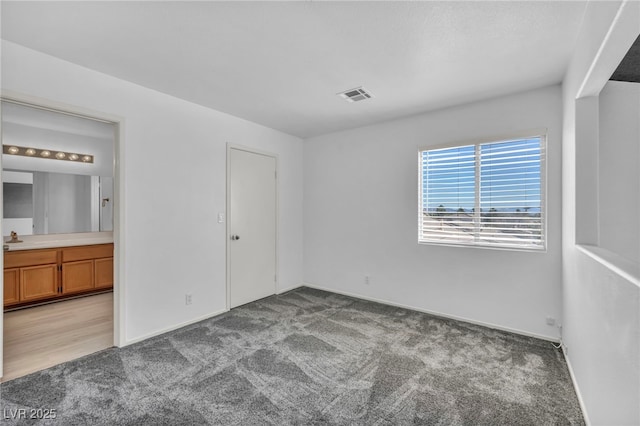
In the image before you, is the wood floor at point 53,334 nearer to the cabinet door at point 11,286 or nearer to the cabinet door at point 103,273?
the cabinet door at point 11,286

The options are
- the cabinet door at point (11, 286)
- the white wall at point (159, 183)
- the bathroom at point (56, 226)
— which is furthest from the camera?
the cabinet door at point (11, 286)

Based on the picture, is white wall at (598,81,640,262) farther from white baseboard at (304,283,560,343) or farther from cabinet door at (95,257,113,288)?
cabinet door at (95,257,113,288)

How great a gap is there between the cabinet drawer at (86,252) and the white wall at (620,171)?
6.09 metres

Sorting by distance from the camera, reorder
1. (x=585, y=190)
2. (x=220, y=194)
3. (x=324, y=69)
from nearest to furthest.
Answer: (x=585, y=190) < (x=324, y=69) < (x=220, y=194)

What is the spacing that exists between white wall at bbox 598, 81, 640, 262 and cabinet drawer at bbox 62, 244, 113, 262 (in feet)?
20.0

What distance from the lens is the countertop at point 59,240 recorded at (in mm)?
3919

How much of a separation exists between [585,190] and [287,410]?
2598mm

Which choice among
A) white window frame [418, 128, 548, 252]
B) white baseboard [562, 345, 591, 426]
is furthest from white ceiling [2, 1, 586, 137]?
white baseboard [562, 345, 591, 426]

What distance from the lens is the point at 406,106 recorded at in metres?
3.48

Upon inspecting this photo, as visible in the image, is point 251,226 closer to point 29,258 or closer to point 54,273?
point 54,273

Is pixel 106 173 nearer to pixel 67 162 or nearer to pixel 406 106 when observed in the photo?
pixel 67 162

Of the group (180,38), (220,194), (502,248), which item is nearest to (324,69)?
(180,38)

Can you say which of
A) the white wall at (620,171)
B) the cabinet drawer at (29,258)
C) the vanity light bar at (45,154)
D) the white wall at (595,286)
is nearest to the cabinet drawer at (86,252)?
the cabinet drawer at (29,258)

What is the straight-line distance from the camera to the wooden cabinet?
3764 millimetres
